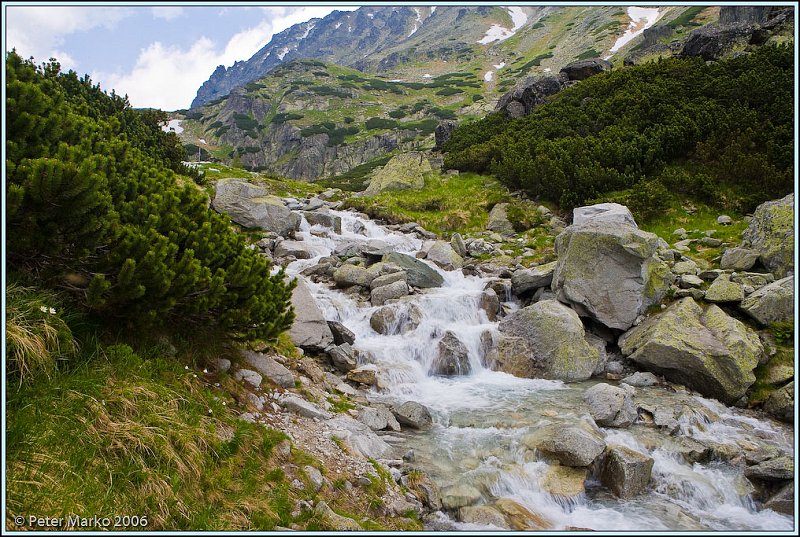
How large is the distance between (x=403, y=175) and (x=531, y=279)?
16.1m

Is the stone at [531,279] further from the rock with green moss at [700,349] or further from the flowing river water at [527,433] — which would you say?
the rock with green moss at [700,349]

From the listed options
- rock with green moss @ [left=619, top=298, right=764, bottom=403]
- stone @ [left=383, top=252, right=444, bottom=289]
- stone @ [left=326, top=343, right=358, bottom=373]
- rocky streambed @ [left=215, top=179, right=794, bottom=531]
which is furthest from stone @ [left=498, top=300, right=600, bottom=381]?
stone @ [left=326, top=343, right=358, bottom=373]

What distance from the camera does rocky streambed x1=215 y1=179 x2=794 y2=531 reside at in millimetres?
7082

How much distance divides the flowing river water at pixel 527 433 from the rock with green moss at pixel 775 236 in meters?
5.74

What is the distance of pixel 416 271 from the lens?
1675cm

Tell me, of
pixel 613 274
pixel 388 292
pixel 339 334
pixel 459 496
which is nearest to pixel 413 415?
pixel 459 496

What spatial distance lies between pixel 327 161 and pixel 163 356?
98.8 m

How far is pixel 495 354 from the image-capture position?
1309 cm

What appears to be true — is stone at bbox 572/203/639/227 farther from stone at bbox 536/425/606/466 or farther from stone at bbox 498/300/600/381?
stone at bbox 536/425/606/466

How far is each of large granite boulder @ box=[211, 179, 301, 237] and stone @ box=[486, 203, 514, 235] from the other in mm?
9865

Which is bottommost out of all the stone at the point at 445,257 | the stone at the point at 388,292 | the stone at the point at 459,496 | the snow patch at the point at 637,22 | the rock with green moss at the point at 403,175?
the stone at the point at 459,496

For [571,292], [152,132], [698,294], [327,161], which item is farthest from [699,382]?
[327,161]

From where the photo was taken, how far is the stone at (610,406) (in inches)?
365

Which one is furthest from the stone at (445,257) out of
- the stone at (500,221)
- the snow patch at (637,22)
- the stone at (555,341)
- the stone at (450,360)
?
the snow patch at (637,22)
